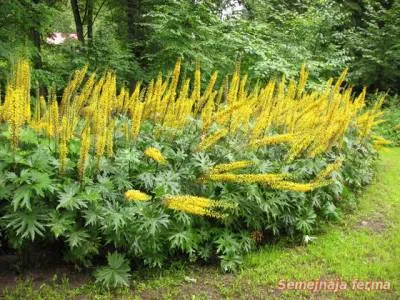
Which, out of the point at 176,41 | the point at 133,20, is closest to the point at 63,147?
the point at 176,41

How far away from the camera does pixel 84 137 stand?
3932 millimetres

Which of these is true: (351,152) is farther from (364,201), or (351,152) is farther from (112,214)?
(112,214)

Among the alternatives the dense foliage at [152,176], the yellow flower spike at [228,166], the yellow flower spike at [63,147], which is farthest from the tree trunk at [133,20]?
the yellow flower spike at [63,147]

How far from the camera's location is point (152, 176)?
456 centimetres

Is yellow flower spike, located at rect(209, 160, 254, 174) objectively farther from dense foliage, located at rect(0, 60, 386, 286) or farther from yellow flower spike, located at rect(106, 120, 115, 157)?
yellow flower spike, located at rect(106, 120, 115, 157)

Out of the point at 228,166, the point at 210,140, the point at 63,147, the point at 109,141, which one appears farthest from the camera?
the point at 210,140

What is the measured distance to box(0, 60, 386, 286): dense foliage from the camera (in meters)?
3.95

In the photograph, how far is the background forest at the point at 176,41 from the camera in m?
7.59

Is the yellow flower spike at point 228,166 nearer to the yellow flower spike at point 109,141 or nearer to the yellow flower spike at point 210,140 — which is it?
the yellow flower spike at point 210,140

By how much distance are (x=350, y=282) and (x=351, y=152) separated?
324 centimetres

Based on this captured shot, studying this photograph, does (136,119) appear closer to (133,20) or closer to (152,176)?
(152,176)

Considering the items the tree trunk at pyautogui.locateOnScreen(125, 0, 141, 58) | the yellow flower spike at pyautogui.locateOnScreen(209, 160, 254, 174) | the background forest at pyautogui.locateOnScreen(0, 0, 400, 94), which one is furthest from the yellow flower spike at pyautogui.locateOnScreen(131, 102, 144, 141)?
the tree trunk at pyautogui.locateOnScreen(125, 0, 141, 58)

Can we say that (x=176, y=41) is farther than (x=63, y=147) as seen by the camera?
Yes

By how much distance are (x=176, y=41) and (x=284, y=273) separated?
6.68 metres
